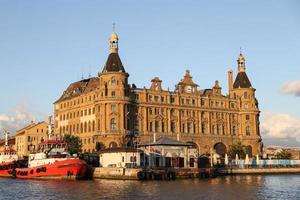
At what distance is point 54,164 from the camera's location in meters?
96.5

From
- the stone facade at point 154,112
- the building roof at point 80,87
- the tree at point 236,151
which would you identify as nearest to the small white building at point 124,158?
the stone facade at point 154,112

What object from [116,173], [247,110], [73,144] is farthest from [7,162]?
[247,110]

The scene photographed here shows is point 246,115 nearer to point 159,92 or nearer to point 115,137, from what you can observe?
point 159,92

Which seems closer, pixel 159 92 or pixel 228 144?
pixel 159 92

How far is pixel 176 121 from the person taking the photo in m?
145

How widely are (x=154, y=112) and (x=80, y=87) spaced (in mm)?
28875

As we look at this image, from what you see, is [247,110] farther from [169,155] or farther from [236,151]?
[169,155]

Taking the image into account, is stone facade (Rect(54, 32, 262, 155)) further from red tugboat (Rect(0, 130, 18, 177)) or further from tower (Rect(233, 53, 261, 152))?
red tugboat (Rect(0, 130, 18, 177))

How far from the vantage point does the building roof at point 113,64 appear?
133 meters

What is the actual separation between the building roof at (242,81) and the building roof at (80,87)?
45.3 m

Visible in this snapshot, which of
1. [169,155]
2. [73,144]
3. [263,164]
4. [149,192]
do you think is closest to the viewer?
[149,192]

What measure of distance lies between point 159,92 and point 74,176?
5434cm

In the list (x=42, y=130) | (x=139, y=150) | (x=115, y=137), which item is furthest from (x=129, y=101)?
(x=42, y=130)

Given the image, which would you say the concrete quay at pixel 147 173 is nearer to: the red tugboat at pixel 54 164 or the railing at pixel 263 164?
the red tugboat at pixel 54 164
